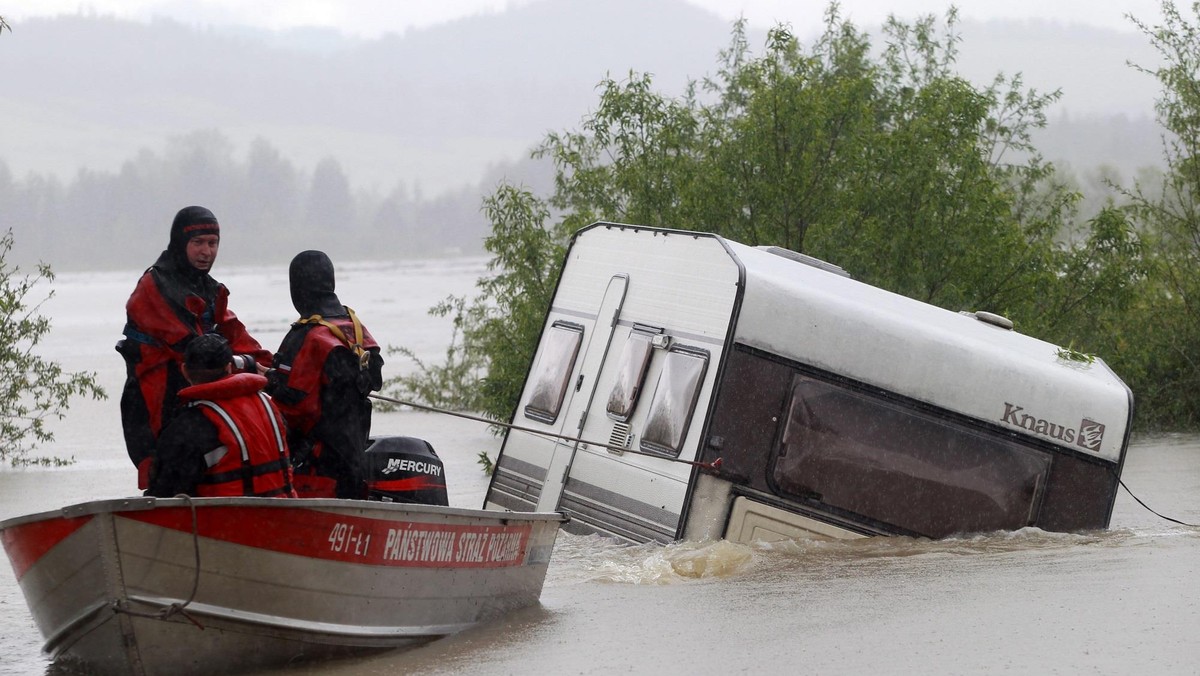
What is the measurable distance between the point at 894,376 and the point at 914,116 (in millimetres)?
8795

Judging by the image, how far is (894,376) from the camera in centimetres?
978

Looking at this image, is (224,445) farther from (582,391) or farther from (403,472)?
(582,391)

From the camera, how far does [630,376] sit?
399 inches

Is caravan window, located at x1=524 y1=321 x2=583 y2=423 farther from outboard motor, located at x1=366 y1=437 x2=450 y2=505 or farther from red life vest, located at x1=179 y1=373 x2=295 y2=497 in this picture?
red life vest, located at x1=179 y1=373 x2=295 y2=497

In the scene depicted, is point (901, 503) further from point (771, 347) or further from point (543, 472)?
point (543, 472)

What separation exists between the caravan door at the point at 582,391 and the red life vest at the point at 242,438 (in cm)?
413

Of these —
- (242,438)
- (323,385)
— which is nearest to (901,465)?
(323,385)

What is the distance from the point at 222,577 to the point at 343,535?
565 mm

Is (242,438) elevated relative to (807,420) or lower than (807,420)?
lower

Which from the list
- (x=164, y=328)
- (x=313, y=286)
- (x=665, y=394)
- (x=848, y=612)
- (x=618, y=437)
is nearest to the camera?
(x=164, y=328)

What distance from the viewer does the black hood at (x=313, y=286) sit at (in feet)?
23.9

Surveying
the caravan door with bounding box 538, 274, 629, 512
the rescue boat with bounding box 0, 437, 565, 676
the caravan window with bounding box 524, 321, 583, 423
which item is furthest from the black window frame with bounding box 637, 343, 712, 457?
the rescue boat with bounding box 0, 437, 565, 676

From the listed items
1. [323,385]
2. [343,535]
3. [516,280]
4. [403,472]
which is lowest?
[343,535]

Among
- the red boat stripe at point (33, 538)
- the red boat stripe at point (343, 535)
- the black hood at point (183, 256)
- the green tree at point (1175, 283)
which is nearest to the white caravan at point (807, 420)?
the red boat stripe at point (343, 535)
